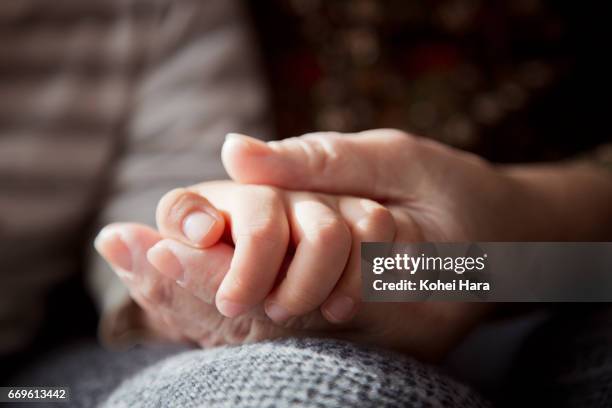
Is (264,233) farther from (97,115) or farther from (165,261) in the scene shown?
(97,115)

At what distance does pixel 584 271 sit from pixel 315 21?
1.30ft

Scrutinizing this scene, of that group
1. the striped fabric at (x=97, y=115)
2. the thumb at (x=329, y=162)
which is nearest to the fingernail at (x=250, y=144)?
the thumb at (x=329, y=162)

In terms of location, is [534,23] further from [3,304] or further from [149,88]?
[3,304]

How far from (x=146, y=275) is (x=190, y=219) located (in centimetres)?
3

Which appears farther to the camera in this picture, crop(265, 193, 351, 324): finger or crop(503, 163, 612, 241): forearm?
crop(503, 163, 612, 241): forearm

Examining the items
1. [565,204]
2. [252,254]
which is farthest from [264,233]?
[565,204]

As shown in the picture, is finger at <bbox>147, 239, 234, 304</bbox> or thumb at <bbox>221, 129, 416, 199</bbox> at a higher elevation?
thumb at <bbox>221, 129, 416, 199</bbox>

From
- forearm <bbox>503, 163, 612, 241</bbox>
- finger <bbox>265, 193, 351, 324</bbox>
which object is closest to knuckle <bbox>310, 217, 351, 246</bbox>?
finger <bbox>265, 193, 351, 324</bbox>

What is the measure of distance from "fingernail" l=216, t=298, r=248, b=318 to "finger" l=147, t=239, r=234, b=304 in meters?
0.01

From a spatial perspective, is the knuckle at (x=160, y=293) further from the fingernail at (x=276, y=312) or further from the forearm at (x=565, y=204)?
the forearm at (x=565, y=204)

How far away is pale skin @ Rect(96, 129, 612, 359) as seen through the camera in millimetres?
217

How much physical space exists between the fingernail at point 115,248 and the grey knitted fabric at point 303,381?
0.05m

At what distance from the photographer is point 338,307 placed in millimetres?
231

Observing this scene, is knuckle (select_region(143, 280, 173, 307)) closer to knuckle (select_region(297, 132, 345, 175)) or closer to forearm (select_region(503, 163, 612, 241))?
knuckle (select_region(297, 132, 345, 175))
